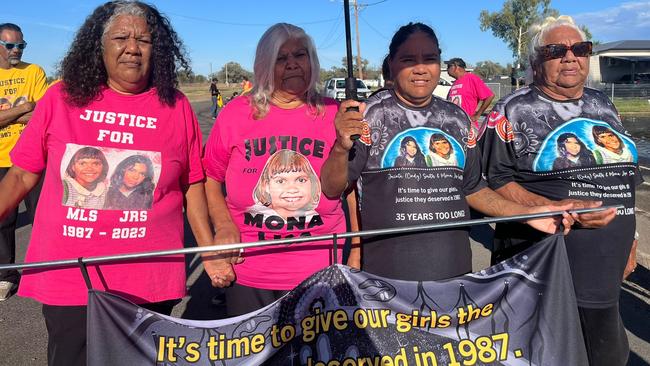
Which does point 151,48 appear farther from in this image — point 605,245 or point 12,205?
point 605,245

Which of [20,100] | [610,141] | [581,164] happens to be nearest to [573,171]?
[581,164]

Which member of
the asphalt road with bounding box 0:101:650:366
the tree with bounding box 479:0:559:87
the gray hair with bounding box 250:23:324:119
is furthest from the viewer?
the tree with bounding box 479:0:559:87

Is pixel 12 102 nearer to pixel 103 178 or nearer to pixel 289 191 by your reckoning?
pixel 103 178

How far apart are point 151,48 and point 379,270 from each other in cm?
145

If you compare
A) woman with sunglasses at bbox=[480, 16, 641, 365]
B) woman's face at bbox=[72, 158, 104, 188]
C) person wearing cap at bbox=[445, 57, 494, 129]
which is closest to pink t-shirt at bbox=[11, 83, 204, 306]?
woman's face at bbox=[72, 158, 104, 188]

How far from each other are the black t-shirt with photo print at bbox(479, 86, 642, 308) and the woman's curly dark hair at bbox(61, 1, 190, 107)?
1.62 metres

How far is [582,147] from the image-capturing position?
7.88 ft

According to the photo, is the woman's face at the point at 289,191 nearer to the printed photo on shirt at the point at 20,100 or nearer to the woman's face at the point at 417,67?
the woman's face at the point at 417,67

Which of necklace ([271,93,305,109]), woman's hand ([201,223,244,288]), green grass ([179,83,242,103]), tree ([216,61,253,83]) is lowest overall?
woman's hand ([201,223,244,288])

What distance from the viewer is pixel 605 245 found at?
7.86 feet

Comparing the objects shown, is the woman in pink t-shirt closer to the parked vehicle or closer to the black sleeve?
the black sleeve

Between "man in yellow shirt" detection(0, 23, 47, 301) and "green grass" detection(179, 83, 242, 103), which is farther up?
"green grass" detection(179, 83, 242, 103)

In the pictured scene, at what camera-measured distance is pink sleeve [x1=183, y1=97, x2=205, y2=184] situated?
238 cm

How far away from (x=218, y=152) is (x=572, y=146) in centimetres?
171
